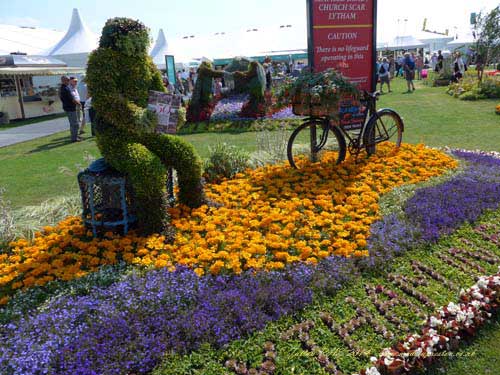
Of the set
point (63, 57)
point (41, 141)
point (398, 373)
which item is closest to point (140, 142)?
point (398, 373)

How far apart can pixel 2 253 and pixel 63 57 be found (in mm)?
22388

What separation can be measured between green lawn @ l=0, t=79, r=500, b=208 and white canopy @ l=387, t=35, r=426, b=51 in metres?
19.9

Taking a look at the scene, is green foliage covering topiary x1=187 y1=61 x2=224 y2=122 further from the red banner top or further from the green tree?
the green tree

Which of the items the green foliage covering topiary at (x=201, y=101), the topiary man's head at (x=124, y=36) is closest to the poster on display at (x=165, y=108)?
the topiary man's head at (x=124, y=36)

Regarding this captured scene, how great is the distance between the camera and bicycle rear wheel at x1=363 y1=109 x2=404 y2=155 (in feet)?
23.2

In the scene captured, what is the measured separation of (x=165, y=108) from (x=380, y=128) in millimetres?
4210

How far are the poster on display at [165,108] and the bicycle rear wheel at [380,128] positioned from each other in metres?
3.54

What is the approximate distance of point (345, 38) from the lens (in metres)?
7.33

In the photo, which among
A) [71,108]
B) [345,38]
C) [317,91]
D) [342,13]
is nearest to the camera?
[317,91]

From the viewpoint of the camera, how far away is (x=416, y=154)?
7199mm

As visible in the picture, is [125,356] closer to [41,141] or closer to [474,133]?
[474,133]

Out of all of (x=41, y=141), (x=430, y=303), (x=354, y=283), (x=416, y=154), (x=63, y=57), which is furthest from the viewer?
(x=63, y=57)

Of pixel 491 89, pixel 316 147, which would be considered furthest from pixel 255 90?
pixel 491 89

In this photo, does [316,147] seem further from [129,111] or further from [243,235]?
[129,111]
